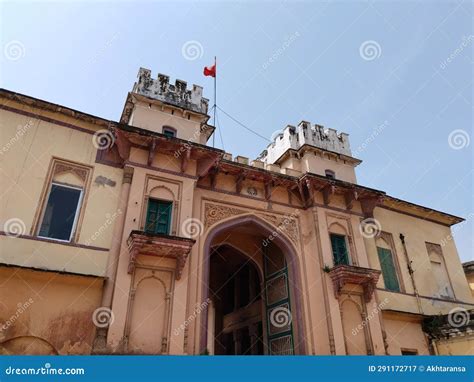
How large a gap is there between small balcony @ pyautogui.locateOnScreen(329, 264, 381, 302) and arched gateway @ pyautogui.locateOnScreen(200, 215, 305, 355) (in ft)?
3.62

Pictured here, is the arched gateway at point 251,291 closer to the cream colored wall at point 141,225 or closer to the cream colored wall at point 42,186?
the cream colored wall at point 141,225

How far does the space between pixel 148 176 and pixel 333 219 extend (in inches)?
251

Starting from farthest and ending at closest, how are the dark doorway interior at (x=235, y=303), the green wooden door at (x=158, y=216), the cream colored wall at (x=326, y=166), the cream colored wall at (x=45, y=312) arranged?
the dark doorway interior at (x=235, y=303) < the cream colored wall at (x=326, y=166) < the green wooden door at (x=158, y=216) < the cream colored wall at (x=45, y=312)

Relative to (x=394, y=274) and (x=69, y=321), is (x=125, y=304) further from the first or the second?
(x=394, y=274)

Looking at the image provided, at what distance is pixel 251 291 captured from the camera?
1494 centimetres

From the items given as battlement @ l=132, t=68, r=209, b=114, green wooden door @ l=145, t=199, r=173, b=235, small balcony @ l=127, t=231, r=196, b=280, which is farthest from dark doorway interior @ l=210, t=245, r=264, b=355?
battlement @ l=132, t=68, r=209, b=114

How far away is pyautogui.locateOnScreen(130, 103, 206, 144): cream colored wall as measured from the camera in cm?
1162

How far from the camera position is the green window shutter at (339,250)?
12430 millimetres

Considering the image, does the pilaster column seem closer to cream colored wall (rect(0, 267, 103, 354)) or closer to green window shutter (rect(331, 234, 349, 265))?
cream colored wall (rect(0, 267, 103, 354))

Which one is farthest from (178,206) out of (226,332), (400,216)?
(400,216)

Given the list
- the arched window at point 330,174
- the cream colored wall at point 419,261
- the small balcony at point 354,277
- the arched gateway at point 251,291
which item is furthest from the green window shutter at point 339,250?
the arched window at point 330,174

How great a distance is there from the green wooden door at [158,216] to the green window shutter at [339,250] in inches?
219

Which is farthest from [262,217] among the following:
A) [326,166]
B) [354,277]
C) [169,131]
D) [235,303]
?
[235,303]

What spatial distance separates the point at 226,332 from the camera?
53.6 ft
